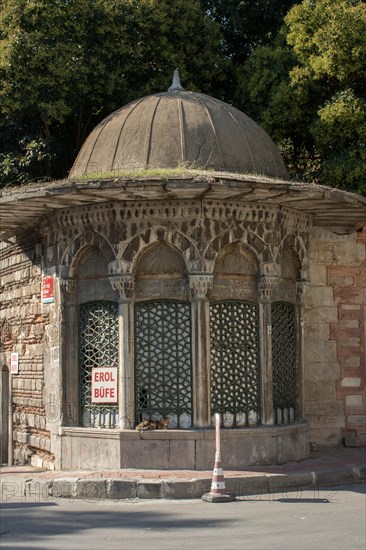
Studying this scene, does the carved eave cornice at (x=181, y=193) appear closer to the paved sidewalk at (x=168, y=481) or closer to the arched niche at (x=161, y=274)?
the arched niche at (x=161, y=274)

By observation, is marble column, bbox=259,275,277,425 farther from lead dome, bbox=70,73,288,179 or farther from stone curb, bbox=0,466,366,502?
lead dome, bbox=70,73,288,179

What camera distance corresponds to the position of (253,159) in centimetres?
1510

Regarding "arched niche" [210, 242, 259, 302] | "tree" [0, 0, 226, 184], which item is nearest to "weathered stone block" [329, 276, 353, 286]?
"arched niche" [210, 242, 259, 302]

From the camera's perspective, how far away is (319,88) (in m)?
18.3

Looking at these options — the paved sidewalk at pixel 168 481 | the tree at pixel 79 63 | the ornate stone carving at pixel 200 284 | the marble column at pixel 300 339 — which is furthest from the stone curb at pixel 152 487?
the tree at pixel 79 63

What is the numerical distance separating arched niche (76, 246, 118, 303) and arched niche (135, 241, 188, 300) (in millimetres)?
477

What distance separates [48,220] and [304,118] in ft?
19.5

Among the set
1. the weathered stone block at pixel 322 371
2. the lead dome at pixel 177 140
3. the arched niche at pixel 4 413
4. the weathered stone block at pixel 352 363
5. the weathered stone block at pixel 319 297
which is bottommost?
the arched niche at pixel 4 413

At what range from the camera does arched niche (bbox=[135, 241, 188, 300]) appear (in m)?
14.0

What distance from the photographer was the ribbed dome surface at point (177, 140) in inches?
579

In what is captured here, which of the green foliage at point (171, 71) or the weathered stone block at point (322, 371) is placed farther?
the green foliage at point (171, 71)

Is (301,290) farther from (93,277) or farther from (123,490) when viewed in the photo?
(123,490)

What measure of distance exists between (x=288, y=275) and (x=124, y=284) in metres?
2.75

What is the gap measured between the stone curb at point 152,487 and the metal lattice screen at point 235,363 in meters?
1.39
